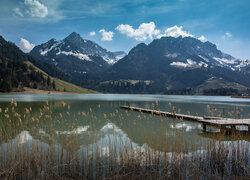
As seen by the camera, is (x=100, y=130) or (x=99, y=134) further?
(x=100, y=130)

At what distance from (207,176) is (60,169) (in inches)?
257

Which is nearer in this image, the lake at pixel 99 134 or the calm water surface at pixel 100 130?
the lake at pixel 99 134

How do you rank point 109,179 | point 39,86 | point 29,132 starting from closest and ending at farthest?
point 109,179 → point 29,132 → point 39,86

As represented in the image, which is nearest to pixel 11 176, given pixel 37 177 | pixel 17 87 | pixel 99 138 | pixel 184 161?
pixel 37 177

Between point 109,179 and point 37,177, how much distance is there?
310 cm

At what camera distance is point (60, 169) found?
8.62 metres

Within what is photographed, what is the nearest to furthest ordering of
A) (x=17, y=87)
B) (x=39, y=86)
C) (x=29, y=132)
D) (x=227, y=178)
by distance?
(x=227, y=178) → (x=29, y=132) → (x=17, y=87) → (x=39, y=86)

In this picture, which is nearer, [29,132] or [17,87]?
[29,132]

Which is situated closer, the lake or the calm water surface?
the lake

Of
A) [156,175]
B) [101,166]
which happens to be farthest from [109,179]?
[156,175]

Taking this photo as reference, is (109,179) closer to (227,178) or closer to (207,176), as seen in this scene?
(207,176)

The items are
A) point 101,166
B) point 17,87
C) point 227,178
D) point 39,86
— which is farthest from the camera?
point 39,86

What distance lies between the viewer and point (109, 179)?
789cm

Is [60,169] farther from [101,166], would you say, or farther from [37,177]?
[101,166]
